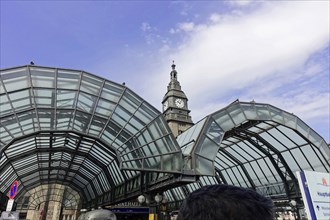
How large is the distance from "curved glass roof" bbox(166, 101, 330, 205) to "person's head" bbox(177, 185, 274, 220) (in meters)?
12.6

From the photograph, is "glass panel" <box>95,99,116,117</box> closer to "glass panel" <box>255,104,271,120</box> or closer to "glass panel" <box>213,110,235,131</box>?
"glass panel" <box>213,110,235,131</box>

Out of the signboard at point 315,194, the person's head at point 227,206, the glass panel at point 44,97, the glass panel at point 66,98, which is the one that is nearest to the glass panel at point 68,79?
the glass panel at point 66,98

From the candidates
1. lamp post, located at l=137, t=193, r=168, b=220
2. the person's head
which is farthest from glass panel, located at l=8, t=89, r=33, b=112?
the person's head

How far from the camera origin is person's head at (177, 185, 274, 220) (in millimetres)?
1291

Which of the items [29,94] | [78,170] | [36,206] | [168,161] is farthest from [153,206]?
[36,206]

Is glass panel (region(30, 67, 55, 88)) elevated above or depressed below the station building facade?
above

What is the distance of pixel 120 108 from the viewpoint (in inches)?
550

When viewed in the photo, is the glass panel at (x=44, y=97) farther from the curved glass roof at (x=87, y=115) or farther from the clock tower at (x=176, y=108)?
the clock tower at (x=176, y=108)

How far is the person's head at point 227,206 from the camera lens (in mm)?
1291

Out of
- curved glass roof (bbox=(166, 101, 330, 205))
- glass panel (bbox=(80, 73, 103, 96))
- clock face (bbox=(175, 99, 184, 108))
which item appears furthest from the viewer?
clock face (bbox=(175, 99, 184, 108))

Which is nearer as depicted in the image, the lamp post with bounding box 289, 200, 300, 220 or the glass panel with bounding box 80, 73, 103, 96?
the glass panel with bounding box 80, 73, 103, 96

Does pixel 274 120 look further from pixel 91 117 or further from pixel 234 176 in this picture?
pixel 91 117

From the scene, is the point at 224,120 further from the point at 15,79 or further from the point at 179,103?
the point at 179,103

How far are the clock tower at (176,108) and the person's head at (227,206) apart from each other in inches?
2576
